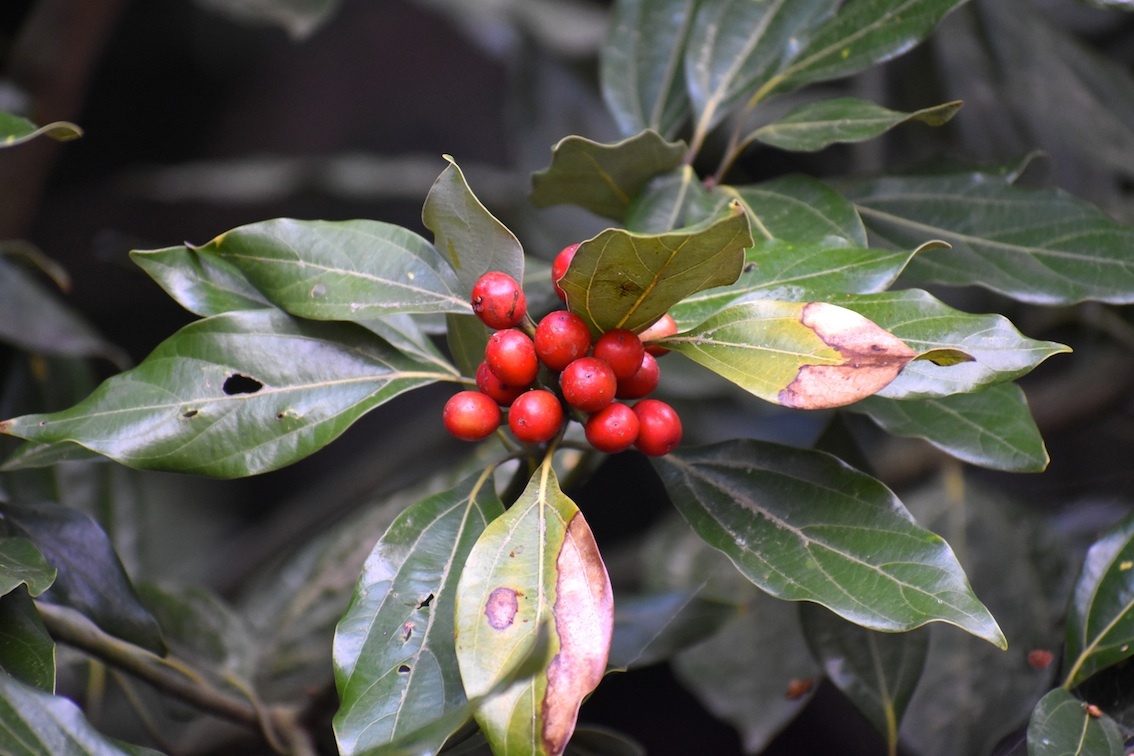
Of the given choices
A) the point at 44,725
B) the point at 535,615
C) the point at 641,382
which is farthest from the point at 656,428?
the point at 44,725

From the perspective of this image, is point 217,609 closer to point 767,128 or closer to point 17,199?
point 17,199

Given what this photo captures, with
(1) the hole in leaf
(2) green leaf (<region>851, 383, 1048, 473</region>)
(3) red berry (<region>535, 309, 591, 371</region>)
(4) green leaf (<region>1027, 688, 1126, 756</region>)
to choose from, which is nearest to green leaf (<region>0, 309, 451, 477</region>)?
(1) the hole in leaf

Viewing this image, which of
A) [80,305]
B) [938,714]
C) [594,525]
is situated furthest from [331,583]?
[80,305]

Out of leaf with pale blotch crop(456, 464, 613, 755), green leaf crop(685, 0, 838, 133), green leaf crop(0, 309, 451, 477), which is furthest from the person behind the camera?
green leaf crop(685, 0, 838, 133)

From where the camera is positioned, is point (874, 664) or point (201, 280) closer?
point (201, 280)

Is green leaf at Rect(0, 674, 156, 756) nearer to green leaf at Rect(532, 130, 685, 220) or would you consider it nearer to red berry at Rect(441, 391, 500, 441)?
red berry at Rect(441, 391, 500, 441)

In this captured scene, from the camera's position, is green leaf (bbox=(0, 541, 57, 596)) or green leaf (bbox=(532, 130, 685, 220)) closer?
green leaf (bbox=(0, 541, 57, 596))

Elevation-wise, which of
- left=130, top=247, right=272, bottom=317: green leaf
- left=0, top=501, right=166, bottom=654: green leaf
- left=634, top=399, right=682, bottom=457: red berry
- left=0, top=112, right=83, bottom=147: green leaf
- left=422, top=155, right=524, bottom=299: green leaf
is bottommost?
left=0, top=501, right=166, bottom=654: green leaf

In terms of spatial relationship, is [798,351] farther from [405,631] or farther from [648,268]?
[405,631]
